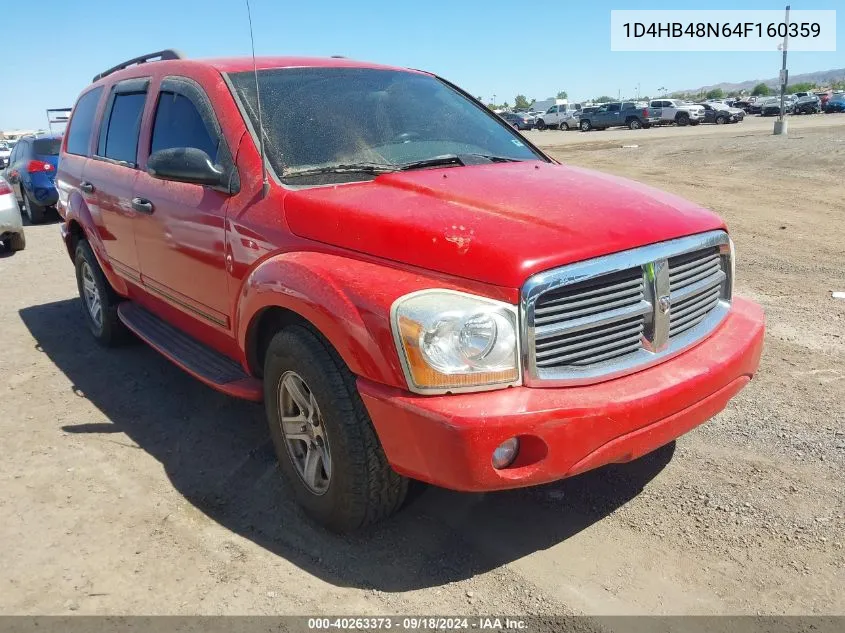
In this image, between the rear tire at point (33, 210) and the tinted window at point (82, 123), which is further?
the rear tire at point (33, 210)

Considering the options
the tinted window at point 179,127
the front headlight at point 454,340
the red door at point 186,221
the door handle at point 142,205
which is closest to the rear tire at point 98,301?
the red door at point 186,221

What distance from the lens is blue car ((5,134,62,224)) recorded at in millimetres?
13070

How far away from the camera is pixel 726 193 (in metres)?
12.7

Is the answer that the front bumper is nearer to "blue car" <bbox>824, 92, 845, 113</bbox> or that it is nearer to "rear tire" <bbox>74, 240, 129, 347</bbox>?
"rear tire" <bbox>74, 240, 129, 347</bbox>

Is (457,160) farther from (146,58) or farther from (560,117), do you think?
(560,117)

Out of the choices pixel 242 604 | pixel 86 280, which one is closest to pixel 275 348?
pixel 242 604

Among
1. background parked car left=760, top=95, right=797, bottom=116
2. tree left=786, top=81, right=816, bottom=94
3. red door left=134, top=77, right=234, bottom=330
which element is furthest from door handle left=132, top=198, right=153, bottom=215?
tree left=786, top=81, right=816, bottom=94

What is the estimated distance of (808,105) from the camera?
50.2m

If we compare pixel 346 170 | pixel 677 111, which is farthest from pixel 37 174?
pixel 677 111

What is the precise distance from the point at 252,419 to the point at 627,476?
218cm

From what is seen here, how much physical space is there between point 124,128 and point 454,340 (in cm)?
339

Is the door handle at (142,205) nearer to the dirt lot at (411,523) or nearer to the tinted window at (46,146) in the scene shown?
the dirt lot at (411,523)

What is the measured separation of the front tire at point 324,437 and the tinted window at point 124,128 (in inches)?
88.0

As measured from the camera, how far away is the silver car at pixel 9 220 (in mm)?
9688
